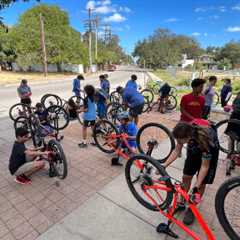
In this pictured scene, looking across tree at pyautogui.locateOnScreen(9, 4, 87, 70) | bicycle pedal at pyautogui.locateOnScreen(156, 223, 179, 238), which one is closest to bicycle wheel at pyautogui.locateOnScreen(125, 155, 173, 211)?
bicycle pedal at pyautogui.locateOnScreen(156, 223, 179, 238)

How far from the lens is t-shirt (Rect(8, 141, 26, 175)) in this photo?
11.0 feet

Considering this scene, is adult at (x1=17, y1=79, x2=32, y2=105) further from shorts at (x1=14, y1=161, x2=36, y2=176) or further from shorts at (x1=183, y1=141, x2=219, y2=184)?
shorts at (x1=183, y1=141, x2=219, y2=184)

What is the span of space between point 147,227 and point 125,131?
1.94 meters

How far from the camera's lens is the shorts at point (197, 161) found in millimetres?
2432

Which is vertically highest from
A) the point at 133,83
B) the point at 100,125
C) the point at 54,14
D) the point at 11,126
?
the point at 54,14

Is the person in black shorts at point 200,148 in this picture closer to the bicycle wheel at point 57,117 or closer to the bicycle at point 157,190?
the bicycle at point 157,190

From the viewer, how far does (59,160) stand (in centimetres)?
362

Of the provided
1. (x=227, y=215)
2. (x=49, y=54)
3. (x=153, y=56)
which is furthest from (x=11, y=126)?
(x=153, y=56)

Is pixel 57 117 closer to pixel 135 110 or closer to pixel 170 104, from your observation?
pixel 135 110

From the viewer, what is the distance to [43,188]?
3402 millimetres

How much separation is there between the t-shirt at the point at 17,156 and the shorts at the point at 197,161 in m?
2.48

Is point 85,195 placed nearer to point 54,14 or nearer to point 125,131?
point 125,131

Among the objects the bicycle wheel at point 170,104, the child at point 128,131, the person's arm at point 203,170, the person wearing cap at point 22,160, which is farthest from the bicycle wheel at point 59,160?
the bicycle wheel at point 170,104

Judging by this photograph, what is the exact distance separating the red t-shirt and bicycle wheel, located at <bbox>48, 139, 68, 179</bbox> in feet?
7.86
